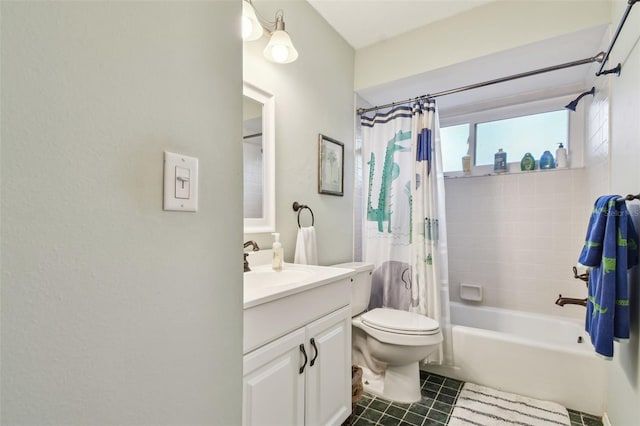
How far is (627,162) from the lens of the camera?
1321 mm

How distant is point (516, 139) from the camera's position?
8.71 feet

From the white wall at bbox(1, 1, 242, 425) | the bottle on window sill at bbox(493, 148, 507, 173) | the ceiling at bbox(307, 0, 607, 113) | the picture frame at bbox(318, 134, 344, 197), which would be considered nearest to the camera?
the white wall at bbox(1, 1, 242, 425)

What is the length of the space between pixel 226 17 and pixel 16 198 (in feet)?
1.64

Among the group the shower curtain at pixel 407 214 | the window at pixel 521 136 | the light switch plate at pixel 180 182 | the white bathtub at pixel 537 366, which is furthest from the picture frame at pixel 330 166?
the light switch plate at pixel 180 182

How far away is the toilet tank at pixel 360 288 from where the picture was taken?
79.0 inches

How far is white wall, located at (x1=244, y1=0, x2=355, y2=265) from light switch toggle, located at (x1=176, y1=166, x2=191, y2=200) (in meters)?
1.08

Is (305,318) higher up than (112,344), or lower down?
lower down

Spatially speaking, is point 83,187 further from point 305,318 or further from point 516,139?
point 516,139

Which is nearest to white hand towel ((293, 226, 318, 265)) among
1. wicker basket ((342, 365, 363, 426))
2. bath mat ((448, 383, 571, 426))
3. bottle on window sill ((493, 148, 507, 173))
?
wicker basket ((342, 365, 363, 426))

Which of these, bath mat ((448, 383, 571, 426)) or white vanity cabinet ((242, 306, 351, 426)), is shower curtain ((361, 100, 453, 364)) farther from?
white vanity cabinet ((242, 306, 351, 426))

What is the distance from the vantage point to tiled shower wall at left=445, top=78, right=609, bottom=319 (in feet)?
7.70

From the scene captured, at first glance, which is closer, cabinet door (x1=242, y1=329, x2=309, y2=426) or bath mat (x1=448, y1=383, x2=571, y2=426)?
cabinet door (x1=242, y1=329, x2=309, y2=426)

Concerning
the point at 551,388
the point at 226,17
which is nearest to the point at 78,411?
the point at 226,17

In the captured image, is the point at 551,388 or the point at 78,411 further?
the point at 551,388
